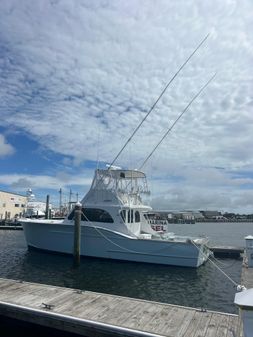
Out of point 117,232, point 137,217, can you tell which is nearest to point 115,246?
point 117,232

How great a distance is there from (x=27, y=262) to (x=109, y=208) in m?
5.72

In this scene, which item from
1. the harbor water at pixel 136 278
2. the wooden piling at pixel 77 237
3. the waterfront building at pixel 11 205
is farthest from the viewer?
the waterfront building at pixel 11 205

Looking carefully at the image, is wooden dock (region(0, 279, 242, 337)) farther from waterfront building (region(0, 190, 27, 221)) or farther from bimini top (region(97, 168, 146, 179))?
waterfront building (region(0, 190, 27, 221))

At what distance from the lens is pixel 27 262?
19.6 m

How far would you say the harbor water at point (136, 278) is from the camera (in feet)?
43.0

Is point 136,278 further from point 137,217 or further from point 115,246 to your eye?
point 137,217

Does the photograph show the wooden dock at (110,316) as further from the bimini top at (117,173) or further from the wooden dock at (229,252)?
the wooden dock at (229,252)

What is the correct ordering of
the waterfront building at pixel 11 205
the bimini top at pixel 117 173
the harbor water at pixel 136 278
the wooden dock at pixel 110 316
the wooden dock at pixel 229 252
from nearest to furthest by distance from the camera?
the wooden dock at pixel 110 316 < the harbor water at pixel 136 278 < the bimini top at pixel 117 173 < the wooden dock at pixel 229 252 < the waterfront building at pixel 11 205

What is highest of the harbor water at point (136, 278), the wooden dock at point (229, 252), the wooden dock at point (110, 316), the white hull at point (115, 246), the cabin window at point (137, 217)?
the cabin window at point (137, 217)

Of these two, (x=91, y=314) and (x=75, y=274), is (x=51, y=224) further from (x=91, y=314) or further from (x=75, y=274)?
(x=91, y=314)

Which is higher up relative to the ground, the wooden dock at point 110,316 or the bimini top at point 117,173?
the bimini top at point 117,173

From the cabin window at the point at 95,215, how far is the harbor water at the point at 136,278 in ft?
7.80

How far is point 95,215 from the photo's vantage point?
67.3 ft

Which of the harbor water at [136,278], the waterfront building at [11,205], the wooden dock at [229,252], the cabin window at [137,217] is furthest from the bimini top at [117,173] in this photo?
the waterfront building at [11,205]
